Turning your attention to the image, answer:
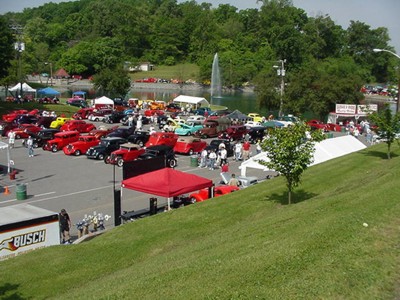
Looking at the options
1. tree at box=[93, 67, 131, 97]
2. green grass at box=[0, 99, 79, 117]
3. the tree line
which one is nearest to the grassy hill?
green grass at box=[0, 99, 79, 117]

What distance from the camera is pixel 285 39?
125062 millimetres

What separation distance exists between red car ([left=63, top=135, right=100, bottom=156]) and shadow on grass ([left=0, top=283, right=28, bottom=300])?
21715 millimetres

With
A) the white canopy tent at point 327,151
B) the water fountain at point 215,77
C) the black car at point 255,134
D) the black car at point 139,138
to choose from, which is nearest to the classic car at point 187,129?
the black car at point 255,134

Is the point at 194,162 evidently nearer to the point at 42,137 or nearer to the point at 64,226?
the point at 42,137

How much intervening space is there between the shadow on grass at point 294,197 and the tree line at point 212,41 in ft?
297

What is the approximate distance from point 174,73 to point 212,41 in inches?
618

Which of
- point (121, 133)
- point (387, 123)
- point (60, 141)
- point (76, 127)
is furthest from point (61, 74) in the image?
point (387, 123)

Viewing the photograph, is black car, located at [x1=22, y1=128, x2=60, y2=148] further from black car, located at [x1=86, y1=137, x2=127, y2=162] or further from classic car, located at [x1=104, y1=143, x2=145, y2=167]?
classic car, located at [x1=104, y1=143, x2=145, y2=167]

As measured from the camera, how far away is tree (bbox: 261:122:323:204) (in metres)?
16.1

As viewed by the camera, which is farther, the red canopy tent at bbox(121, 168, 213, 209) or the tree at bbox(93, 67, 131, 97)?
the tree at bbox(93, 67, 131, 97)

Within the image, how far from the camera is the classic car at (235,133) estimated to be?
4004 cm

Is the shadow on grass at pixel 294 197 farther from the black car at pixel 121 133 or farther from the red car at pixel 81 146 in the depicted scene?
the black car at pixel 121 133

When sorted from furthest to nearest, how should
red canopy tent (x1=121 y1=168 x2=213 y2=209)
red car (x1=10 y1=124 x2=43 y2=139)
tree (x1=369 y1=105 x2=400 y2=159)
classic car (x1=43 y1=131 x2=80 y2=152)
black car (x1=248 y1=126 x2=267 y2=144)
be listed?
1. black car (x1=248 y1=126 x2=267 y2=144)
2. red car (x1=10 y1=124 x2=43 y2=139)
3. classic car (x1=43 y1=131 x2=80 y2=152)
4. tree (x1=369 y1=105 x2=400 y2=159)
5. red canopy tent (x1=121 y1=168 x2=213 y2=209)

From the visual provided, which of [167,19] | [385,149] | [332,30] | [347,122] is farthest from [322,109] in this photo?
[167,19]
